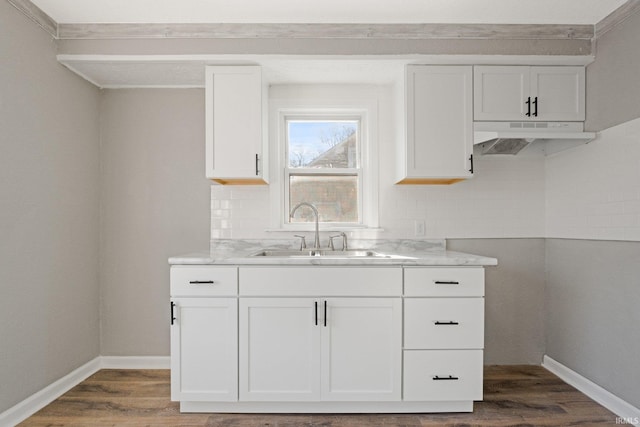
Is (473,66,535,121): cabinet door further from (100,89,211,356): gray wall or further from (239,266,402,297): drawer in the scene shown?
(100,89,211,356): gray wall

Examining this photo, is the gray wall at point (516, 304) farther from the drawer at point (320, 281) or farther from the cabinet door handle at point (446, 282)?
the drawer at point (320, 281)

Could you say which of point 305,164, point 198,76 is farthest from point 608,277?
point 198,76

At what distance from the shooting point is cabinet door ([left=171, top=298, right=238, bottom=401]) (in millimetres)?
2340

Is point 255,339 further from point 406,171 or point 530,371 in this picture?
point 530,371

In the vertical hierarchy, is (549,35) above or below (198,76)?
above

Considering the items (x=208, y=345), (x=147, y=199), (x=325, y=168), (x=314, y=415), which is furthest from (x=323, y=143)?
(x=314, y=415)

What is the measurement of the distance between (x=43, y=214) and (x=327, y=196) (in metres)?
1.91

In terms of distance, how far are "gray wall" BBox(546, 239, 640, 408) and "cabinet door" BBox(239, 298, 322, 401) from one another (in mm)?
1785

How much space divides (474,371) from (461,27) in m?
2.15

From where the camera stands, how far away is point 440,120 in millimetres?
2689

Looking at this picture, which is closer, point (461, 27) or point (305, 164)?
point (461, 27)

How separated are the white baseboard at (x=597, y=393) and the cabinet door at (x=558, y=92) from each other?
1740mm

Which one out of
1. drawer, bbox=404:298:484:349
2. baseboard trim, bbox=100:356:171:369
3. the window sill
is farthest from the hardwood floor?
the window sill

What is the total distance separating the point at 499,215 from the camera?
312cm
